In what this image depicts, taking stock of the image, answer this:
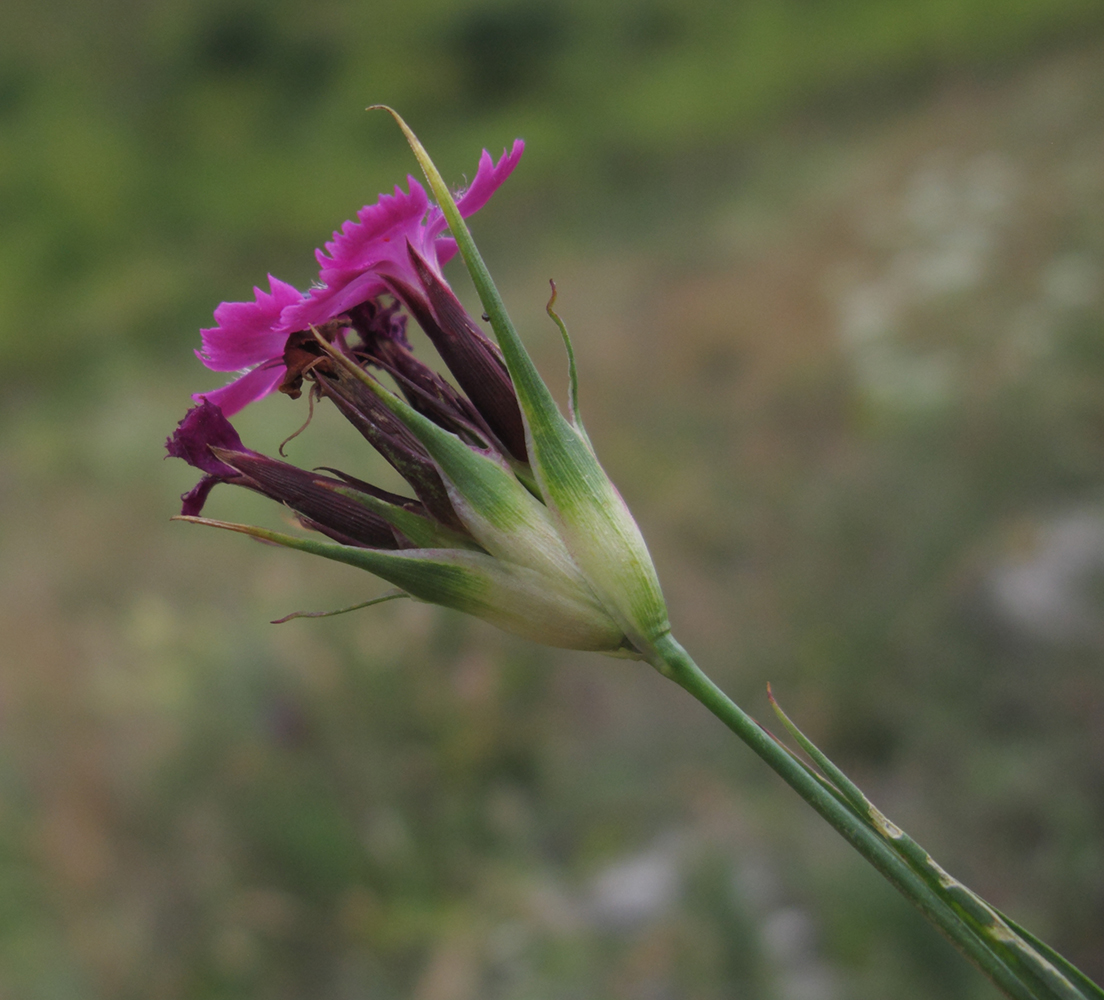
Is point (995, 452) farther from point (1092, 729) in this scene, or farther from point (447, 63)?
point (447, 63)

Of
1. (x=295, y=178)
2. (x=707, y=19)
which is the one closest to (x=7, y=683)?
(x=295, y=178)

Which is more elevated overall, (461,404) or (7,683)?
(7,683)

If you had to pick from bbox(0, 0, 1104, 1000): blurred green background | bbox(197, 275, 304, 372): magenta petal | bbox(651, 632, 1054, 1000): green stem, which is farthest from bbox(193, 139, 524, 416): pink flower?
bbox(0, 0, 1104, 1000): blurred green background

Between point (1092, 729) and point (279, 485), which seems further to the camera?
point (1092, 729)

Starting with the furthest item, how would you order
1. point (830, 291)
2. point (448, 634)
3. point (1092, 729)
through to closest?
point (830, 291), point (448, 634), point (1092, 729)

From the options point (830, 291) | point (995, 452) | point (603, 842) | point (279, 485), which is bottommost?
point (279, 485)

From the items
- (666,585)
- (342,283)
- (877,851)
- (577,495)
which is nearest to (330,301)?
(342,283)

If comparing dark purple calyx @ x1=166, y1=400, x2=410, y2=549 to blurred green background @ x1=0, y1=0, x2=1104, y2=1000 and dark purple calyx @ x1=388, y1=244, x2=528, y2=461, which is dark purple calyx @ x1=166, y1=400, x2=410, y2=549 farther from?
blurred green background @ x1=0, y1=0, x2=1104, y2=1000
